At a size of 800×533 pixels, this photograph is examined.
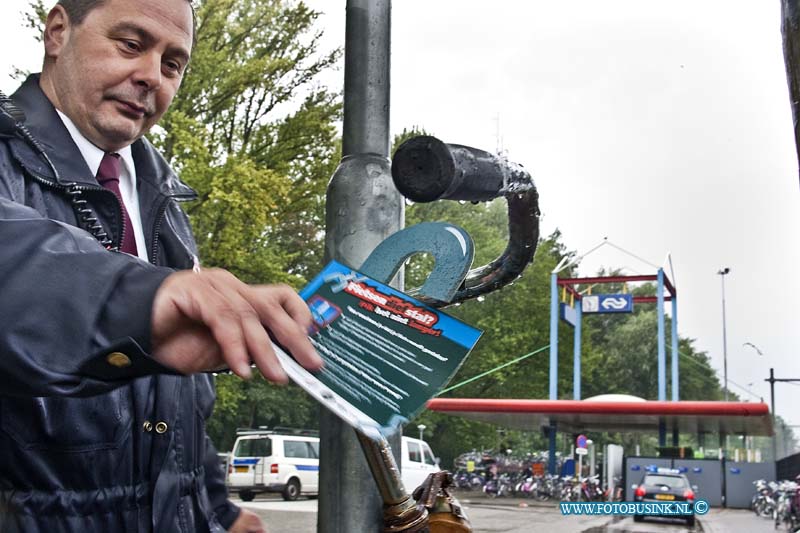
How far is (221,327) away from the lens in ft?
2.90

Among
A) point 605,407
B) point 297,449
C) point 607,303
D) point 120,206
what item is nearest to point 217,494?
point 120,206

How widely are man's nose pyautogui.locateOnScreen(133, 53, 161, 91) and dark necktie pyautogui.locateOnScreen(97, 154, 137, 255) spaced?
187mm

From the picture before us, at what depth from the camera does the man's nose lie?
1.59 meters

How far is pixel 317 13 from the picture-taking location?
55.8ft

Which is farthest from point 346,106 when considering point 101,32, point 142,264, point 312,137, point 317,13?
point 317,13

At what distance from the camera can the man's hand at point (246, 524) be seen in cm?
206

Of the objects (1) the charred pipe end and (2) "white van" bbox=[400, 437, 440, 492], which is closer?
(1) the charred pipe end

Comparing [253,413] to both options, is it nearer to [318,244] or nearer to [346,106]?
[318,244]

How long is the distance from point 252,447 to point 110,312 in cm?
2259

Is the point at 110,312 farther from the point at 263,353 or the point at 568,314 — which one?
the point at 568,314

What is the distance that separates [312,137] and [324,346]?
617 inches

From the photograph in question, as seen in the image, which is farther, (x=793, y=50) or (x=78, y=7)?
(x=793, y=50)

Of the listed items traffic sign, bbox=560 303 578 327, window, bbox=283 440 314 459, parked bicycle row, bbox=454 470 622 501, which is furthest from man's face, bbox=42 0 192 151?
traffic sign, bbox=560 303 578 327

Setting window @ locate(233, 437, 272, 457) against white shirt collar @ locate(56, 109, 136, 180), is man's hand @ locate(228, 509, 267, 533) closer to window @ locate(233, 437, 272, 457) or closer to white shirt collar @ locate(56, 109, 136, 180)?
white shirt collar @ locate(56, 109, 136, 180)
